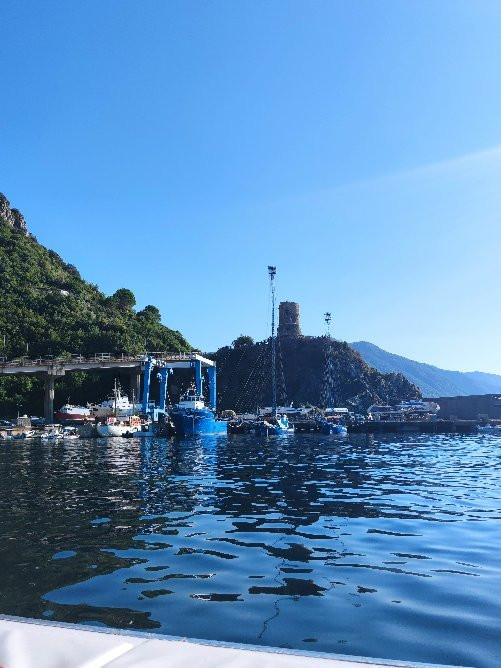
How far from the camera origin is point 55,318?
123062mm

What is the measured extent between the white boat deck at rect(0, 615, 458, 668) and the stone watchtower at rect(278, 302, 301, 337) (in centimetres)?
17831

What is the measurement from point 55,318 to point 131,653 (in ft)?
416

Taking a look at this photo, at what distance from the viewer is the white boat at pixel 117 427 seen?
73938 millimetres

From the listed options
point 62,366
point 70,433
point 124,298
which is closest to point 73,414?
point 62,366

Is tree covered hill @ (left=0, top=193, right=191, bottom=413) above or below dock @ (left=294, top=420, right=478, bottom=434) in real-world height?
above

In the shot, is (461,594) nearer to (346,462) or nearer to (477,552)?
(477,552)

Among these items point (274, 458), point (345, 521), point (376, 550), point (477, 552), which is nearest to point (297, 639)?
point (376, 550)

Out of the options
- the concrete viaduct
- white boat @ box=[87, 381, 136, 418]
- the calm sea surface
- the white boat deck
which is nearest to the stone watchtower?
the concrete viaduct

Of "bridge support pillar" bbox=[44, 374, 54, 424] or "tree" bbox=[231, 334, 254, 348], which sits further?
"tree" bbox=[231, 334, 254, 348]

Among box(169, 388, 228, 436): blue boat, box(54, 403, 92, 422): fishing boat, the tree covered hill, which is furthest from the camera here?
the tree covered hill

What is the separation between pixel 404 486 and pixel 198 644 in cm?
1975

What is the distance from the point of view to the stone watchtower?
184000 mm

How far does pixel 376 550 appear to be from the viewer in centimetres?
1124

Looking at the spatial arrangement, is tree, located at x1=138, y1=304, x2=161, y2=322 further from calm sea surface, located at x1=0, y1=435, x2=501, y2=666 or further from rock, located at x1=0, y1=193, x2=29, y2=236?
calm sea surface, located at x1=0, y1=435, x2=501, y2=666
